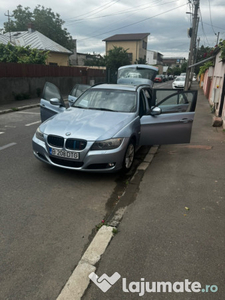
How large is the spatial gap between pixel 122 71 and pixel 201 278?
1507 centimetres

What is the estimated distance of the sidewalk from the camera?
2454 millimetres

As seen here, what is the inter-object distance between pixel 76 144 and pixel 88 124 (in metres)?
0.56

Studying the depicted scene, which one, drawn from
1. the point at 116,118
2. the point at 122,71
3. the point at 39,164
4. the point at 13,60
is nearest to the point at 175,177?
the point at 116,118

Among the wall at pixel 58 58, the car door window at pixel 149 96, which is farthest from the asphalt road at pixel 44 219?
the wall at pixel 58 58

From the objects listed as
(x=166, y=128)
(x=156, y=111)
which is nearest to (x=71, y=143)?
(x=156, y=111)

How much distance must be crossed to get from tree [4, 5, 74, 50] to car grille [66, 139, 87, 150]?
4673cm

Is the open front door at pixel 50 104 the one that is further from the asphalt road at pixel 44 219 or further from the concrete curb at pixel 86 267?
the concrete curb at pixel 86 267

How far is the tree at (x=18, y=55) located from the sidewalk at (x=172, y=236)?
15697 millimetres

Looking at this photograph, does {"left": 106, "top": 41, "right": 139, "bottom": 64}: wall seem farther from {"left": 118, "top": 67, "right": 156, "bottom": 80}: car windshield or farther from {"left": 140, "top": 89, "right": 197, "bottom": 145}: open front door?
{"left": 140, "top": 89, "right": 197, "bottom": 145}: open front door

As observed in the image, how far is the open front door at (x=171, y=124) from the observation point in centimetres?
562

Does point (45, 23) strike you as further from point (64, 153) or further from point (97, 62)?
point (64, 153)

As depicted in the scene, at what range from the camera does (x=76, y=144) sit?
438cm

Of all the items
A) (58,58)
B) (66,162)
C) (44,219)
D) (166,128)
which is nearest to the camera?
(44,219)

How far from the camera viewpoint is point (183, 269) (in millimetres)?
2592
